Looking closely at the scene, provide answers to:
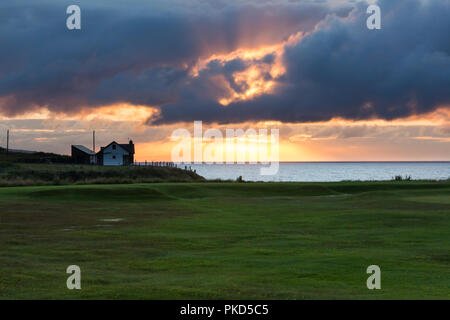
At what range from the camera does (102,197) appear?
2116 inches

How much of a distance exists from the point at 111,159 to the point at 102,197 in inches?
3639

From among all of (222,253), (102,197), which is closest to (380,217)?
(222,253)

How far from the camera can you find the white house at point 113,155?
144 metres

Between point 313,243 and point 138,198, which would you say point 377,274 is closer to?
point 313,243

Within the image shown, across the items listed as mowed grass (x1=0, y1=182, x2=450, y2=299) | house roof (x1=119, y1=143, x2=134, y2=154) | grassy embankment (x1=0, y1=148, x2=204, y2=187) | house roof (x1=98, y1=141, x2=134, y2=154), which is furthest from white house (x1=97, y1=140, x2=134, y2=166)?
mowed grass (x1=0, y1=182, x2=450, y2=299)

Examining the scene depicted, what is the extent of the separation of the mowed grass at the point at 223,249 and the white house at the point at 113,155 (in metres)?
97.0

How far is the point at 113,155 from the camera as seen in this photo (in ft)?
474

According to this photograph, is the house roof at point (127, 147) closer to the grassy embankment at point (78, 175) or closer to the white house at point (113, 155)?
the white house at point (113, 155)

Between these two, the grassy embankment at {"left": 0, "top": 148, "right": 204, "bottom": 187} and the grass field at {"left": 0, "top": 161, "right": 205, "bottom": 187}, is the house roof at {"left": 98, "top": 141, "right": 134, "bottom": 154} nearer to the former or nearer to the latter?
the grassy embankment at {"left": 0, "top": 148, "right": 204, "bottom": 187}

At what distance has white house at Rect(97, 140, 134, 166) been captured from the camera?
14450cm

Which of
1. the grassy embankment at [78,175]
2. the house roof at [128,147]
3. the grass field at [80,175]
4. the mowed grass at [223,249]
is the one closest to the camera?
the mowed grass at [223,249]

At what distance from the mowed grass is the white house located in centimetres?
9698

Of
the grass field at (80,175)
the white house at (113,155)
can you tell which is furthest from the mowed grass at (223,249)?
the white house at (113,155)

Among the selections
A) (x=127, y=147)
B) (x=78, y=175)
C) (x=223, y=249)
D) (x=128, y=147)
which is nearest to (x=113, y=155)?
(x=127, y=147)
